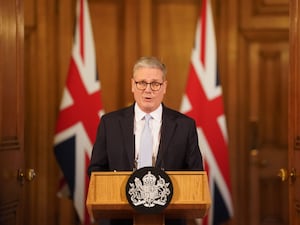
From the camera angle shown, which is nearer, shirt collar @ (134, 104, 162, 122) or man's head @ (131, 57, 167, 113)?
man's head @ (131, 57, 167, 113)

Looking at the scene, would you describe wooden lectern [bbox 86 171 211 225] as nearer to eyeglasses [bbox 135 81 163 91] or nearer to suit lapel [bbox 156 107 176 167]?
suit lapel [bbox 156 107 176 167]

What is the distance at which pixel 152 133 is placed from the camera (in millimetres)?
2945

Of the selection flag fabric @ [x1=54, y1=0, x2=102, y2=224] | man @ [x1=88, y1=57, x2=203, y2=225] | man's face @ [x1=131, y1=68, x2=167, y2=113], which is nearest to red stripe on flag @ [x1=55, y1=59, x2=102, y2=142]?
flag fabric @ [x1=54, y1=0, x2=102, y2=224]

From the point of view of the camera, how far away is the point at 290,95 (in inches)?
143

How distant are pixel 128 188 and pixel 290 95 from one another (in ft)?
5.10

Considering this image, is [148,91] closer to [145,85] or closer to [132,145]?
[145,85]

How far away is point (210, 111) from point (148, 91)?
6.77 ft

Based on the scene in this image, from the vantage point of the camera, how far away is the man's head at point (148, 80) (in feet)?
9.43

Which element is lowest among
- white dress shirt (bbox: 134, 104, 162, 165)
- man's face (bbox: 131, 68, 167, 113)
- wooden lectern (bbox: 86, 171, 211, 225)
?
wooden lectern (bbox: 86, 171, 211, 225)

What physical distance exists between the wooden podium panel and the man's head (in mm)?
562

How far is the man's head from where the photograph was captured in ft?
9.43

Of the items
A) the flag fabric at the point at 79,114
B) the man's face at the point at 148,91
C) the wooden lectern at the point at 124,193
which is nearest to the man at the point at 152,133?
the man's face at the point at 148,91

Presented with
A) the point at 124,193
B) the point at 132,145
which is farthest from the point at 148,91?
the point at 124,193

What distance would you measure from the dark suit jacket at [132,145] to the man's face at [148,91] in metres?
0.08
